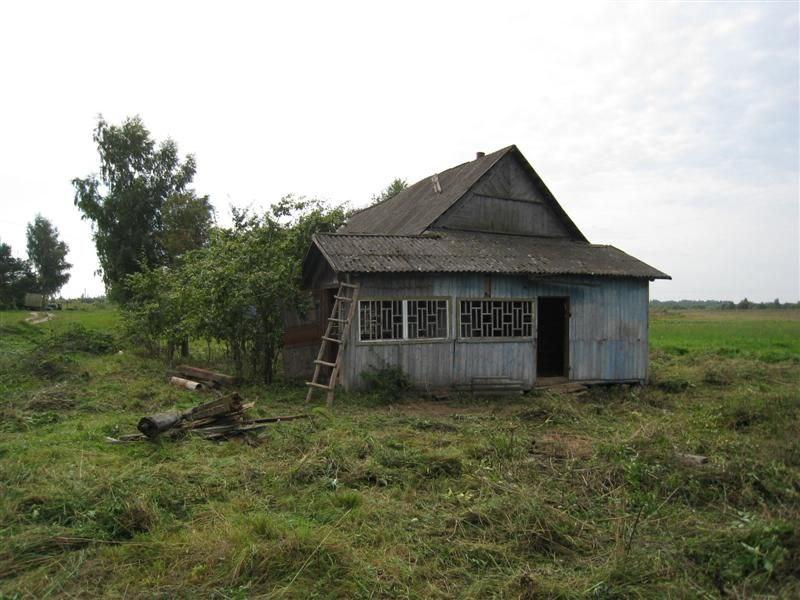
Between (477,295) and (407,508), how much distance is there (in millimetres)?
7410

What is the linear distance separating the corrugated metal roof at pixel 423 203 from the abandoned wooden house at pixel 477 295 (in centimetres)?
8

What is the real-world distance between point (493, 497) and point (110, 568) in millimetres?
3417

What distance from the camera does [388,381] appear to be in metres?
11.1

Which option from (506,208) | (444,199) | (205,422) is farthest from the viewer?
(506,208)

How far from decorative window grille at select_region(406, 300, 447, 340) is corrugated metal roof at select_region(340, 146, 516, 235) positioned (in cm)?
262

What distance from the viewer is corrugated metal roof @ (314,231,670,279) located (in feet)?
37.2

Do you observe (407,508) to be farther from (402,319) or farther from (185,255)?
(185,255)

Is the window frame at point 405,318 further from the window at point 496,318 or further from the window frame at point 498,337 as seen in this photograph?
the window at point 496,318

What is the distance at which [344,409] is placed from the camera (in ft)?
32.7

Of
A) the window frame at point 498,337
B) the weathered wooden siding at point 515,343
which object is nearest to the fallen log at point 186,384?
the weathered wooden siding at point 515,343

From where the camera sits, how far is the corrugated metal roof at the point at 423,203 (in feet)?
47.2

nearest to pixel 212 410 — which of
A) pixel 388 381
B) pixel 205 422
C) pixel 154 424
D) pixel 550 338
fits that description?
pixel 205 422

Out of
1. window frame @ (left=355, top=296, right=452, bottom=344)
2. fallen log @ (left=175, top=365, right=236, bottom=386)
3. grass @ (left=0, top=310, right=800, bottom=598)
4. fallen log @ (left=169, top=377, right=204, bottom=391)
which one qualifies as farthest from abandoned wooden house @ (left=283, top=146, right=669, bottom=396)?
grass @ (left=0, top=310, right=800, bottom=598)

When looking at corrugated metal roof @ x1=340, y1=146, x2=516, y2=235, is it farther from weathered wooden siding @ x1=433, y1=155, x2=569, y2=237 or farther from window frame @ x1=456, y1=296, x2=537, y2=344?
window frame @ x1=456, y1=296, x2=537, y2=344
